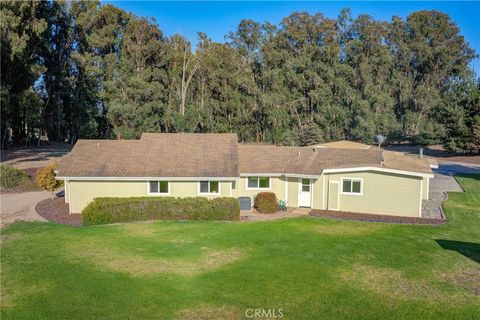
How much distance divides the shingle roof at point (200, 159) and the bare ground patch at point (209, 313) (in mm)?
12644

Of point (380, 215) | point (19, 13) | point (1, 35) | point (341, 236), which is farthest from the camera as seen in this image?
point (19, 13)

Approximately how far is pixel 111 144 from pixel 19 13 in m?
21.0

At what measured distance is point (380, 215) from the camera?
74.6ft

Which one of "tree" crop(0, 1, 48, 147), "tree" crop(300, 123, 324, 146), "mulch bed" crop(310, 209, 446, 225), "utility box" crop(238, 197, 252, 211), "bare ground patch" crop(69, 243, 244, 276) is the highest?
"tree" crop(0, 1, 48, 147)

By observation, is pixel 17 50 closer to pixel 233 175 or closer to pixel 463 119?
pixel 233 175

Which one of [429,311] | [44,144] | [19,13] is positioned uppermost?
[19,13]

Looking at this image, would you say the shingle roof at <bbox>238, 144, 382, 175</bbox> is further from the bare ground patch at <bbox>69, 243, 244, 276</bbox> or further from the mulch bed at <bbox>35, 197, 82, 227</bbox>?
the mulch bed at <bbox>35, 197, 82, 227</bbox>

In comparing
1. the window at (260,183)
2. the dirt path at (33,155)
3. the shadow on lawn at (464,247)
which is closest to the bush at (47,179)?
the window at (260,183)

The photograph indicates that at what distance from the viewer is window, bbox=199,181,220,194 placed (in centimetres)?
2323

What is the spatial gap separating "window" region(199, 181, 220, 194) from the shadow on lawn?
469 inches

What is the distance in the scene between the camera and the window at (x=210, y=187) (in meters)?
23.2

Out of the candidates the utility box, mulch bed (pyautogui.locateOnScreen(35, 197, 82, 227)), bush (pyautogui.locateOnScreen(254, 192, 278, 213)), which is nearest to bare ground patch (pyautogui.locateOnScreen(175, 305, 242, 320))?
mulch bed (pyautogui.locateOnScreen(35, 197, 82, 227))

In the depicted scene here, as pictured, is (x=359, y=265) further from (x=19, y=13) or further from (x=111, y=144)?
(x=19, y=13)

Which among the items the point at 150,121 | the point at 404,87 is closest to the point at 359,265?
the point at 150,121
